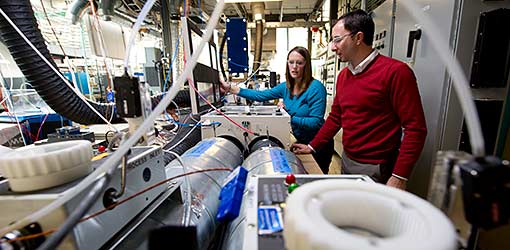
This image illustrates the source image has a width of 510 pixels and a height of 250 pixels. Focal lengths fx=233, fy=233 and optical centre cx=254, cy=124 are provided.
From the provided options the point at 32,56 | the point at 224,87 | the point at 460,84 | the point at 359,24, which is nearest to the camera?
the point at 460,84

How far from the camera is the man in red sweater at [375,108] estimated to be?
37.7 inches

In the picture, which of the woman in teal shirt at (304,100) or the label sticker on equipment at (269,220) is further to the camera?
the woman in teal shirt at (304,100)

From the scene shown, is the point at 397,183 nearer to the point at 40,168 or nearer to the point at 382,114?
the point at 382,114

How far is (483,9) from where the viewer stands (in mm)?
1054

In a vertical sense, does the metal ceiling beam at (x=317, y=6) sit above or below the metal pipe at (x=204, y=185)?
above

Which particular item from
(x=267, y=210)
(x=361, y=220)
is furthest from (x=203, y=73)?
(x=361, y=220)

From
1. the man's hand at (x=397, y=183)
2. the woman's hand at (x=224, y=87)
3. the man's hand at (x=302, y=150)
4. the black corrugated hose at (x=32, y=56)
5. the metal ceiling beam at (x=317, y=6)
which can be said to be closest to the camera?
the black corrugated hose at (x=32, y=56)

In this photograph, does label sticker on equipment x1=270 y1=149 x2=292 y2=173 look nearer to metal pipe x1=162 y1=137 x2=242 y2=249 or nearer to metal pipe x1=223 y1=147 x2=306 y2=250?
metal pipe x1=223 y1=147 x2=306 y2=250

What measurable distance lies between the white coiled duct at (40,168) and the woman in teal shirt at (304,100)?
1.29m

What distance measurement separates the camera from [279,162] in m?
0.91

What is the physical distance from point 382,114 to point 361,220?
3.07 ft

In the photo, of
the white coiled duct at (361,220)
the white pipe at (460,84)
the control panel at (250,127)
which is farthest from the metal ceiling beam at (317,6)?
the white coiled duct at (361,220)

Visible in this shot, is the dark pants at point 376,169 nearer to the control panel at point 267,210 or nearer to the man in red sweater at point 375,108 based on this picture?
the man in red sweater at point 375,108

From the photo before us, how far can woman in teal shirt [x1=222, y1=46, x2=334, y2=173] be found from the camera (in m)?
1.55
